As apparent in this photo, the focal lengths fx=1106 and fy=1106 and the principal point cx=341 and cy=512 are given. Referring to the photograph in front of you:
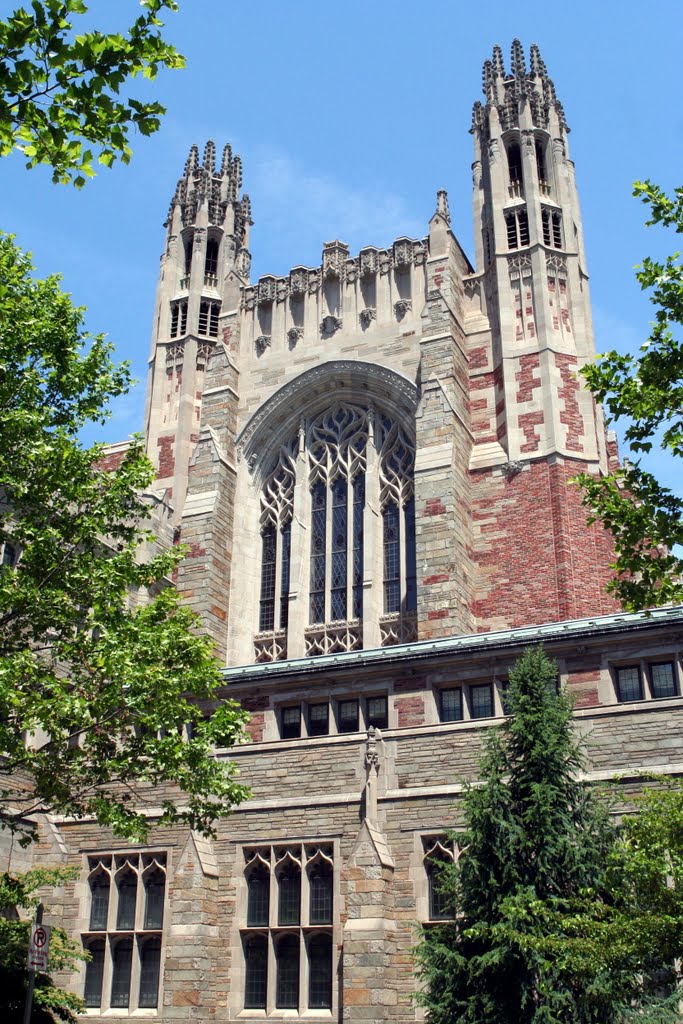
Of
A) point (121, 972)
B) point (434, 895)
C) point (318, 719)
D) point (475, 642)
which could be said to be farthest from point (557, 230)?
point (121, 972)

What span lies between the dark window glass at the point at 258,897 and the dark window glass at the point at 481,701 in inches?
206

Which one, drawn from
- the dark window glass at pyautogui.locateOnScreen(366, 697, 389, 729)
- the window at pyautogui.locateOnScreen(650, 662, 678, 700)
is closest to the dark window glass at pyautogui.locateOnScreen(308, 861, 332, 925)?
the dark window glass at pyautogui.locateOnScreen(366, 697, 389, 729)

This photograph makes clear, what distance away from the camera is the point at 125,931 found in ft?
74.0

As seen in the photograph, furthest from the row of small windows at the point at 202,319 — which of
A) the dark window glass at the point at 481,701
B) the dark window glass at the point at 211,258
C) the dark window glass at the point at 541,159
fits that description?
the dark window glass at the point at 481,701

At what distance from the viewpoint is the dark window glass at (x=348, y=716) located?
76.7ft

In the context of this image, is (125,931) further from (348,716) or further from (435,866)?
(435,866)

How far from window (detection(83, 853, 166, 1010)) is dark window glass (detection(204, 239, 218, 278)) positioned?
25.5m

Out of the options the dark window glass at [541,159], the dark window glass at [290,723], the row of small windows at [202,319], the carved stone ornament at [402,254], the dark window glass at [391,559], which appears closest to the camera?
the dark window glass at [290,723]

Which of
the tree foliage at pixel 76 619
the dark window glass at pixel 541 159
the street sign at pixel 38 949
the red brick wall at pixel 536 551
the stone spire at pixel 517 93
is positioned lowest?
the street sign at pixel 38 949

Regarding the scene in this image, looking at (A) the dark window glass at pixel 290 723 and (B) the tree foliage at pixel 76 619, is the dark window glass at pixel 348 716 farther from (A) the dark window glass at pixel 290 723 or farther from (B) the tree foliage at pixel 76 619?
(B) the tree foliage at pixel 76 619

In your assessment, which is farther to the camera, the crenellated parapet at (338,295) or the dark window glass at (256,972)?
the crenellated parapet at (338,295)

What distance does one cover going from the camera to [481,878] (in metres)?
17.2

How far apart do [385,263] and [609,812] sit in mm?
24451

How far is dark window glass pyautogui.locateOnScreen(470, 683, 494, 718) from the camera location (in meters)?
22.2
